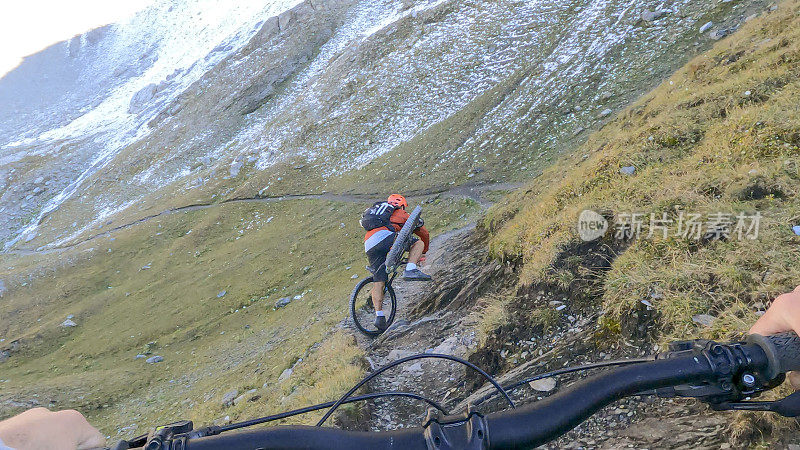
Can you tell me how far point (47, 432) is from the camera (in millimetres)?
2002

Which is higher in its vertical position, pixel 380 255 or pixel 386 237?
pixel 386 237

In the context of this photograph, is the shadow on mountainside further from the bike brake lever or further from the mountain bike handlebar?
the mountain bike handlebar

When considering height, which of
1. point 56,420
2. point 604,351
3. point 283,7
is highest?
point 283,7

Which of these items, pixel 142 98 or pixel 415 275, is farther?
pixel 142 98

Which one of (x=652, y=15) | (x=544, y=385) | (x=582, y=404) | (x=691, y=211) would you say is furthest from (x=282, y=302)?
(x=652, y=15)

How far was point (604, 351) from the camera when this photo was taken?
4.39 m

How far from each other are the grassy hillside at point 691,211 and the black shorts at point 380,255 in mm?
2174

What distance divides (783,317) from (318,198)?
3611cm

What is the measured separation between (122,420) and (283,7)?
8547cm

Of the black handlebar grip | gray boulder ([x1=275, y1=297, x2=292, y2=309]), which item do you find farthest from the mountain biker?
gray boulder ([x1=275, y1=297, x2=292, y2=309])

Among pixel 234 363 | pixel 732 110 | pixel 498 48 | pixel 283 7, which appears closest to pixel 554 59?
pixel 498 48

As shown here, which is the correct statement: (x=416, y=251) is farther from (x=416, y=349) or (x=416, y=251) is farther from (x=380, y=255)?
(x=416, y=349)

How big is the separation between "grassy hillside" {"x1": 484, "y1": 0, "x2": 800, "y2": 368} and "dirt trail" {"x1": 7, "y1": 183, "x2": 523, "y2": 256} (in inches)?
616

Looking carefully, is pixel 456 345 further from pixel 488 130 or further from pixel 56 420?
pixel 488 130
